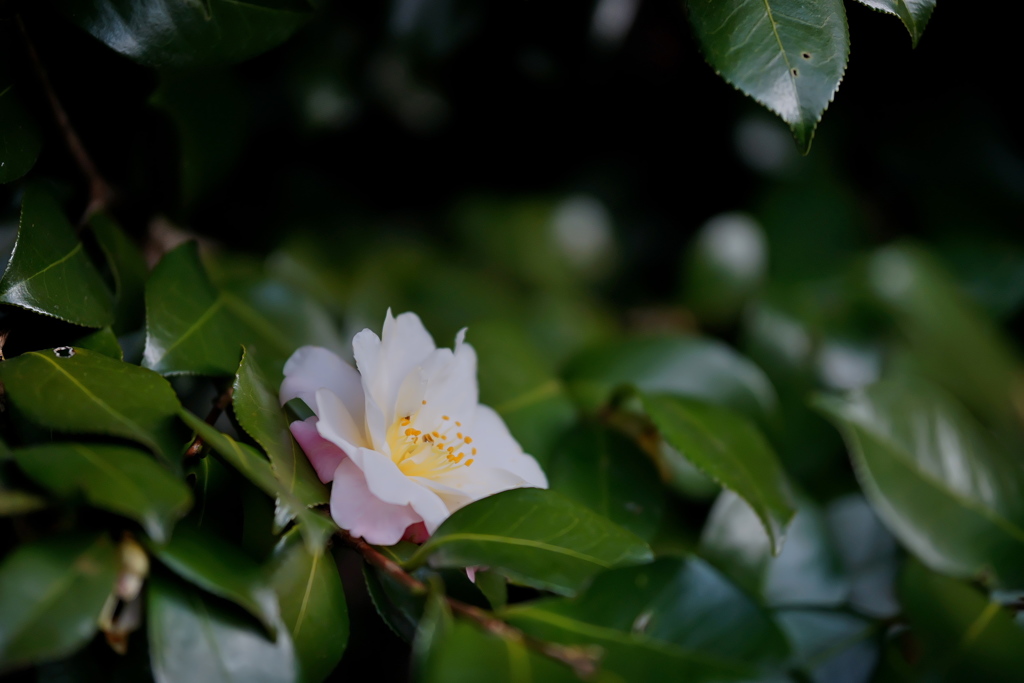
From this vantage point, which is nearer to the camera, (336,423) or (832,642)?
(336,423)

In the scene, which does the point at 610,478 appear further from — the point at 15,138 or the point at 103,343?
the point at 15,138

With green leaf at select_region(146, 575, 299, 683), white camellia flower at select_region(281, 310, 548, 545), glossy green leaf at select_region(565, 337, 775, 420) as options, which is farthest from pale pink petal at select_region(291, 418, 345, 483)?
glossy green leaf at select_region(565, 337, 775, 420)

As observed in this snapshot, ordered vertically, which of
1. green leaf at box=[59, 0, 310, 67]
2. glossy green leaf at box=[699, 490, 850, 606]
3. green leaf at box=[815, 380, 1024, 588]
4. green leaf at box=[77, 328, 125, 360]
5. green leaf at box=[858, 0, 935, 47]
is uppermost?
green leaf at box=[858, 0, 935, 47]

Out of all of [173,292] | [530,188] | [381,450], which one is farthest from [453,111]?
[381,450]

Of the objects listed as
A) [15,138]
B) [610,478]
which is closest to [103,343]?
[15,138]

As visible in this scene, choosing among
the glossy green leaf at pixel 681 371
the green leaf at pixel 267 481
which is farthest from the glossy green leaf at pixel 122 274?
the glossy green leaf at pixel 681 371

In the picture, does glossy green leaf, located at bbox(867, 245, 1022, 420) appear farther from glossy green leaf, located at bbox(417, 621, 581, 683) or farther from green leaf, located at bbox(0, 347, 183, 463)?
green leaf, located at bbox(0, 347, 183, 463)
